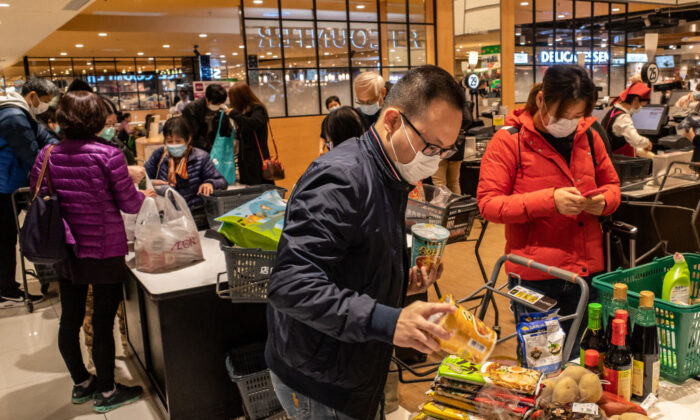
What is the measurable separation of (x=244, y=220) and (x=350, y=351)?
4.76ft

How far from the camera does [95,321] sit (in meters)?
3.29

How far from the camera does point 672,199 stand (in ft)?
15.2

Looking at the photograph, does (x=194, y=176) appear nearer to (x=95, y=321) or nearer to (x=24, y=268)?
(x=95, y=321)

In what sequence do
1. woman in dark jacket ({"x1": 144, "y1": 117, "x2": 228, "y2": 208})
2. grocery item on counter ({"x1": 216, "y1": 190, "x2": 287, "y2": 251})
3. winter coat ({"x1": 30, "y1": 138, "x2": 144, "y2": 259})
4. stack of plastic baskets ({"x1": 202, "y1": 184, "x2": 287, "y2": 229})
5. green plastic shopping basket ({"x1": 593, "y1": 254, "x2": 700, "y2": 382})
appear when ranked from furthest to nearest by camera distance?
woman in dark jacket ({"x1": 144, "y1": 117, "x2": 228, "y2": 208}) < stack of plastic baskets ({"x1": 202, "y1": 184, "x2": 287, "y2": 229}) < winter coat ({"x1": 30, "y1": 138, "x2": 144, "y2": 259}) < grocery item on counter ({"x1": 216, "y1": 190, "x2": 287, "y2": 251}) < green plastic shopping basket ({"x1": 593, "y1": 254, "x2": 700, "y2": 382})

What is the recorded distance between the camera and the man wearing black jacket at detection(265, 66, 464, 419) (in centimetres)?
125

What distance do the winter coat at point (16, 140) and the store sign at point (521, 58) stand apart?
1120 centimetres

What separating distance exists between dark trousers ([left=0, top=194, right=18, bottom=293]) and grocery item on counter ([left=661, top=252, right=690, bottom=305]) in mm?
4904

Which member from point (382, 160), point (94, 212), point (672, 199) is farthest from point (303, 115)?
point (382, 160)

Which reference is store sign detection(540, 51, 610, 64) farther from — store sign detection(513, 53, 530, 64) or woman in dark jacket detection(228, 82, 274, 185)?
woman in dark jacket detection(228, 82, 274, 185)

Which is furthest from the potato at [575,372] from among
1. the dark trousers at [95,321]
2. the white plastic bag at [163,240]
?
the dark trousers at [95,321]

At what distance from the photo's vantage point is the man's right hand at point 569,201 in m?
2.25

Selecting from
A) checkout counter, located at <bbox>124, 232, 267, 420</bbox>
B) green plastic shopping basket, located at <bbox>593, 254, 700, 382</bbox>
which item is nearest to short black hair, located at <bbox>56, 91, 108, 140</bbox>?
checkout counter, located at <bbox>124, 232, 267, 420</bbox>

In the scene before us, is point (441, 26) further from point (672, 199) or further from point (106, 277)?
point (106, 277)

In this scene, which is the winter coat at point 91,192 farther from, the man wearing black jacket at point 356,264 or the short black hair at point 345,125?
the man wearing black jacket at point 356,264
